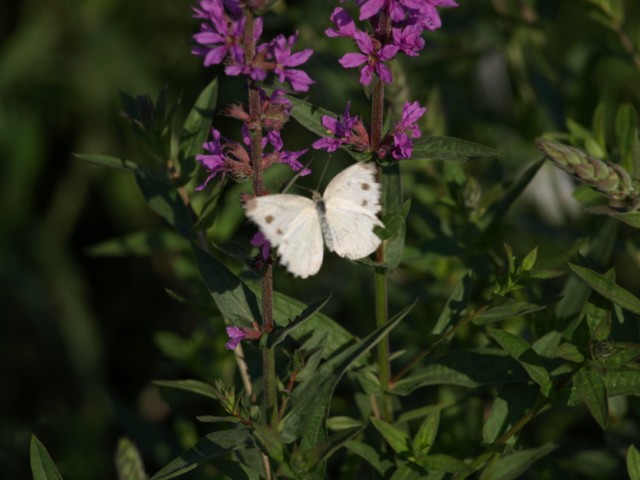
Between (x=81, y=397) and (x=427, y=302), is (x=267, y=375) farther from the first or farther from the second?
(x=81, y=397)

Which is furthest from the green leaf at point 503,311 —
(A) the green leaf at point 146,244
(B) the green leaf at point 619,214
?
(A) the green leaf at point 146,244

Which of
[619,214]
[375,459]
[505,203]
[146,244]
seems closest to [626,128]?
[505,203]

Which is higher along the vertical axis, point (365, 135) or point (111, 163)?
point (365, 135)

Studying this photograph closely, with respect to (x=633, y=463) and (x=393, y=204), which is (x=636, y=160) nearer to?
(x=393, y=204)

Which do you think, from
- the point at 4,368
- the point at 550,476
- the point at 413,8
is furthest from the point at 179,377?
the point at 413,8

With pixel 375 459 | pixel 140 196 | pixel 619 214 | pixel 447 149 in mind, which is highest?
pixel 447 149

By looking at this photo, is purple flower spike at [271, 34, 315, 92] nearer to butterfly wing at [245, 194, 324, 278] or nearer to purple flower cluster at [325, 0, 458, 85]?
purple flower cluster at [325, 0, 458, 85]

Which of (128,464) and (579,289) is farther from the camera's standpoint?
A: (579,289)

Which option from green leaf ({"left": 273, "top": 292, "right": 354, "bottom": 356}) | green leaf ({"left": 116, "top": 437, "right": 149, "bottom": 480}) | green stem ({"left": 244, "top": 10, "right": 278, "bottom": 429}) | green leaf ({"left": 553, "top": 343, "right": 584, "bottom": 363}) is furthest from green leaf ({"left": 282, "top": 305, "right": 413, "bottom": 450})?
green leaf ({"left": 116, "top": 437, "right": 149, "bottom": 480})
